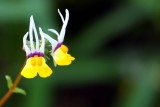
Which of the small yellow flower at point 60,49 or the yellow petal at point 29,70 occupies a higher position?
the small yellow flower at point 60,49

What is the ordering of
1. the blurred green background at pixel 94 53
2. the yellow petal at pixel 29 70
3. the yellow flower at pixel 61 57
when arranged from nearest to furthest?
the yellow petal at pixel 29 70
the yellow flower at pixel 61 57
the blurred green background at pixel 94 53

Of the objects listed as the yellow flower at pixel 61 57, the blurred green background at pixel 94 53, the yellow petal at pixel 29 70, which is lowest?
the yellow petal at pixel 29 70

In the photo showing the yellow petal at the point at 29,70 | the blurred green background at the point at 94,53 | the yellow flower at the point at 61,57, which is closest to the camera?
the yellow petal at the point at 29,70

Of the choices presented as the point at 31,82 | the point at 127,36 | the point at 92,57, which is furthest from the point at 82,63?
the point at 127,36

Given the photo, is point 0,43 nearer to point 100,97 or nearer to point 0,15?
point 0,15

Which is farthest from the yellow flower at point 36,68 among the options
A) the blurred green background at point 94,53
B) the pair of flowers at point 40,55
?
the blurred green background at point 94,53

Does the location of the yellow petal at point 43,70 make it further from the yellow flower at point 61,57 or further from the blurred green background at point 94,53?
the blurred green background at point 94,53

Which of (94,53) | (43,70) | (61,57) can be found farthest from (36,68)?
(94,53)

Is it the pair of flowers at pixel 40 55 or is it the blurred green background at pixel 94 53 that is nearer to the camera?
the pair of flowers at pixel 40 55
